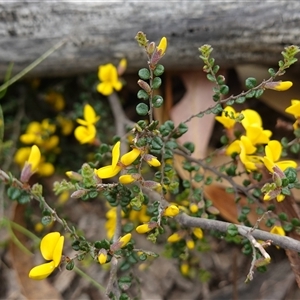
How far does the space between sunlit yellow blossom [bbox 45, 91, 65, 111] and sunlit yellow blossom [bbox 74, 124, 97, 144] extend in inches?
19.6

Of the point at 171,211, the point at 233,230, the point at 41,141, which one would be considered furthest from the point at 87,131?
the point at 233,230

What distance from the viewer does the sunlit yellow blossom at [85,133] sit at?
5.03 ft

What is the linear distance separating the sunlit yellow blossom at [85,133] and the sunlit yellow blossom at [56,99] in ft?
1.64

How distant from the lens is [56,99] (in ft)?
6.64

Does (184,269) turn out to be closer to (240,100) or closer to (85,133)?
(85,133)

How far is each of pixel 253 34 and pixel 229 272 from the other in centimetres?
80

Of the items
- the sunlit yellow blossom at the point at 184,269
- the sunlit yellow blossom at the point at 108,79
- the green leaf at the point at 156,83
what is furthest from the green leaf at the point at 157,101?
the sunlit yellow blossom at the point at 184,269

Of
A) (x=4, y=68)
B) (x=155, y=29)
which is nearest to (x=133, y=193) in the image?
(x=155, y=29)

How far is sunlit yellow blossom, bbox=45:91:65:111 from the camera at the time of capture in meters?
2.02

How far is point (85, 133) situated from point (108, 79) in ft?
0.78

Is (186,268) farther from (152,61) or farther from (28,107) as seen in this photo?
(28,107)

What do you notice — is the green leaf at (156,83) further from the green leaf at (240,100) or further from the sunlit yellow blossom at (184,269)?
the sunlit yellow blossom at (184,269)

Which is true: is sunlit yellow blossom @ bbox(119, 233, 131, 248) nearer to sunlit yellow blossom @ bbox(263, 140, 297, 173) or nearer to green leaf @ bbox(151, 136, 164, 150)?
green leaf @ bbox(151, 136, 164, 150)

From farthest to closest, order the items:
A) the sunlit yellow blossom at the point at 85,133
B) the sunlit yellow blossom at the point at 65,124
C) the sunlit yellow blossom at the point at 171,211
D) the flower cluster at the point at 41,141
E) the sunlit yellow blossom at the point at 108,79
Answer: the sunlit yellow blossom at the point at 65,124, the flower cluster at the point at 41,141, the sunlit yellow blossom at the point at 108,79, the sunlit yellow blossom at the point at 85,133, the sunlit yellow blossom at the point at 171,211
